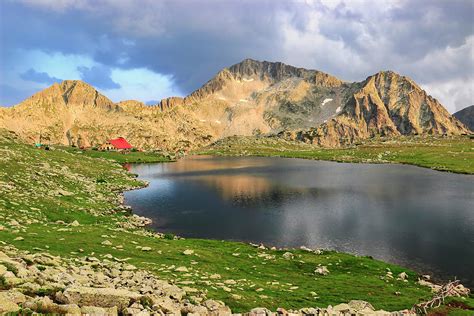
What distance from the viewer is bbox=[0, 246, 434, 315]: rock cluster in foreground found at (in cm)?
1688

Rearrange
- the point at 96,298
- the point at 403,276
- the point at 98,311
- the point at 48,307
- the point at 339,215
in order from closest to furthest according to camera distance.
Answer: the point at 48,307 → the point at 98,311 → the point at 96,298 → the point at 403,276 → the point at 339,215

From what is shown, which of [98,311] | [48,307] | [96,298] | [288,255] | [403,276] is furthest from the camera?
[288,255]

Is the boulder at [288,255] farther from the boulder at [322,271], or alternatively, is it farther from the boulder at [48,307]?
the boulder at [48,307]

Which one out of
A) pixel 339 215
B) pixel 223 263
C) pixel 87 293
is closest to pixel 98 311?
pixel 87 293

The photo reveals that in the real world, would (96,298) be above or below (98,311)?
above

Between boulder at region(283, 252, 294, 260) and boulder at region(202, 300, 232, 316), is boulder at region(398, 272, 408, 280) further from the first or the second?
boulder at region(202, 300, 232, 316)

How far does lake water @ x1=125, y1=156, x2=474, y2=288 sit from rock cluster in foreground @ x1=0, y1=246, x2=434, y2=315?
36.3m

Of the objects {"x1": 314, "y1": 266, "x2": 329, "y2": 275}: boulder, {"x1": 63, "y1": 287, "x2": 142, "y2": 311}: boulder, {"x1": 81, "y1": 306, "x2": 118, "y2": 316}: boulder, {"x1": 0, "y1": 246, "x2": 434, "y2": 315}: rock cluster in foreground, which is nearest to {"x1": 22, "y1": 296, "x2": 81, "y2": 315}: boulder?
{"x1": 0, "y1": 246, "x2": 434, "y2": 315}: rock cluster in foreground

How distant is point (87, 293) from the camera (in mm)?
18516

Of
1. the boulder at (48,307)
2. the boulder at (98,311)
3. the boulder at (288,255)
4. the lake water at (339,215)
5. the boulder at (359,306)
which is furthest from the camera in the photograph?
the lake water at (339,215)

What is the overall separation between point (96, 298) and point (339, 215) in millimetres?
75657

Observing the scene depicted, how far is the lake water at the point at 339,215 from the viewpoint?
6088 cm

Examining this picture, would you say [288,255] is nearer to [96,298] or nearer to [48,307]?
[96,298]

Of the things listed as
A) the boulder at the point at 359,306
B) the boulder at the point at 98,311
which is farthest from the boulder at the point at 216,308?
the boulder at the point at 359,306
